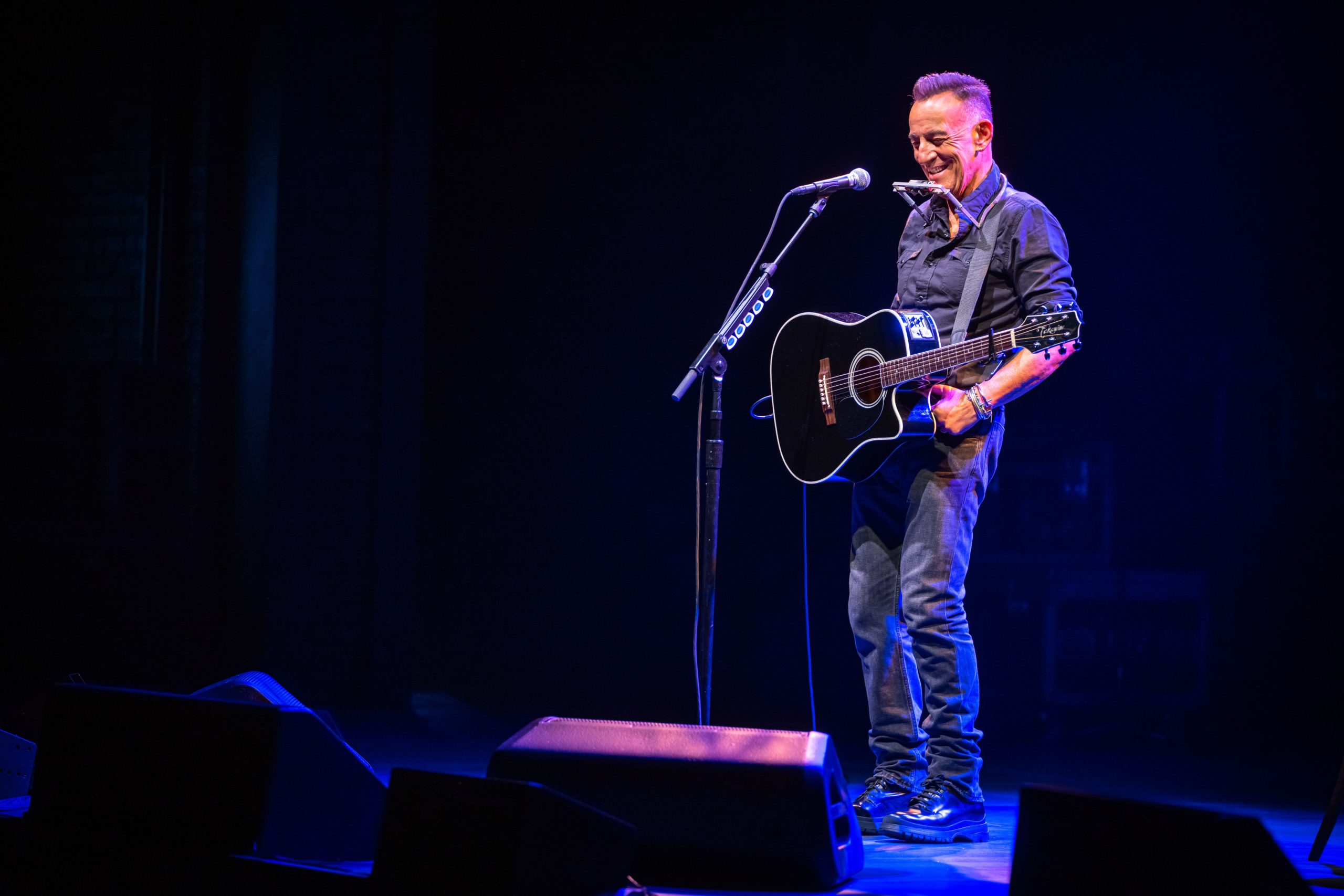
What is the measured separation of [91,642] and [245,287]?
1597 millimetres

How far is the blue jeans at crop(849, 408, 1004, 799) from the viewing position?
2.77 metres

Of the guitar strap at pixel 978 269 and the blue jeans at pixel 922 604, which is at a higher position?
the guitar strap at pixel 978 269

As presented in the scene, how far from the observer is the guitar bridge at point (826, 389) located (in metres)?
2.91

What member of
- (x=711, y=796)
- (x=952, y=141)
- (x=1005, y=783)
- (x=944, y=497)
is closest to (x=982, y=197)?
(x=952, y=141)

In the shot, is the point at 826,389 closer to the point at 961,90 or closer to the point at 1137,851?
the point at 961,90

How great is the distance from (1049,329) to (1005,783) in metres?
1.59

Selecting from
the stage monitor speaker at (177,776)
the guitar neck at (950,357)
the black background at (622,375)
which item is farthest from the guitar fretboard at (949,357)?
the black background at (622,375)

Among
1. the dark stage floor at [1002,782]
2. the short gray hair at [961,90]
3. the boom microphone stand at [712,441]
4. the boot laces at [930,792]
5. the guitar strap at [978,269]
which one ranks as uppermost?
the short gray hair at [961,90]

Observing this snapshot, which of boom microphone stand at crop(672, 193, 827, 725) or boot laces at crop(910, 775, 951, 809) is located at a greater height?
boom microphone stand at crop(672, 193, 827, 725)

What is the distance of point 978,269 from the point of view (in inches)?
111

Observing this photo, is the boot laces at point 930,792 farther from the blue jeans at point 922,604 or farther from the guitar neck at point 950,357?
the guitar neck at point 950,357

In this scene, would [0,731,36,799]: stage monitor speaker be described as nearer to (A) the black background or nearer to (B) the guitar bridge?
(B) the guitar bridge

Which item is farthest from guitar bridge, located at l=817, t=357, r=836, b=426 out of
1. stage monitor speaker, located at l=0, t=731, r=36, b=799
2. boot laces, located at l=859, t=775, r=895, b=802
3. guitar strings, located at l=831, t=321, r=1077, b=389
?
stage monitor speaker, located at l=0, t=731, r=36, b=799

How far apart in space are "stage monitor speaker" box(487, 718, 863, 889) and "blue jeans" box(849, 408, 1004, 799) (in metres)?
0.72
